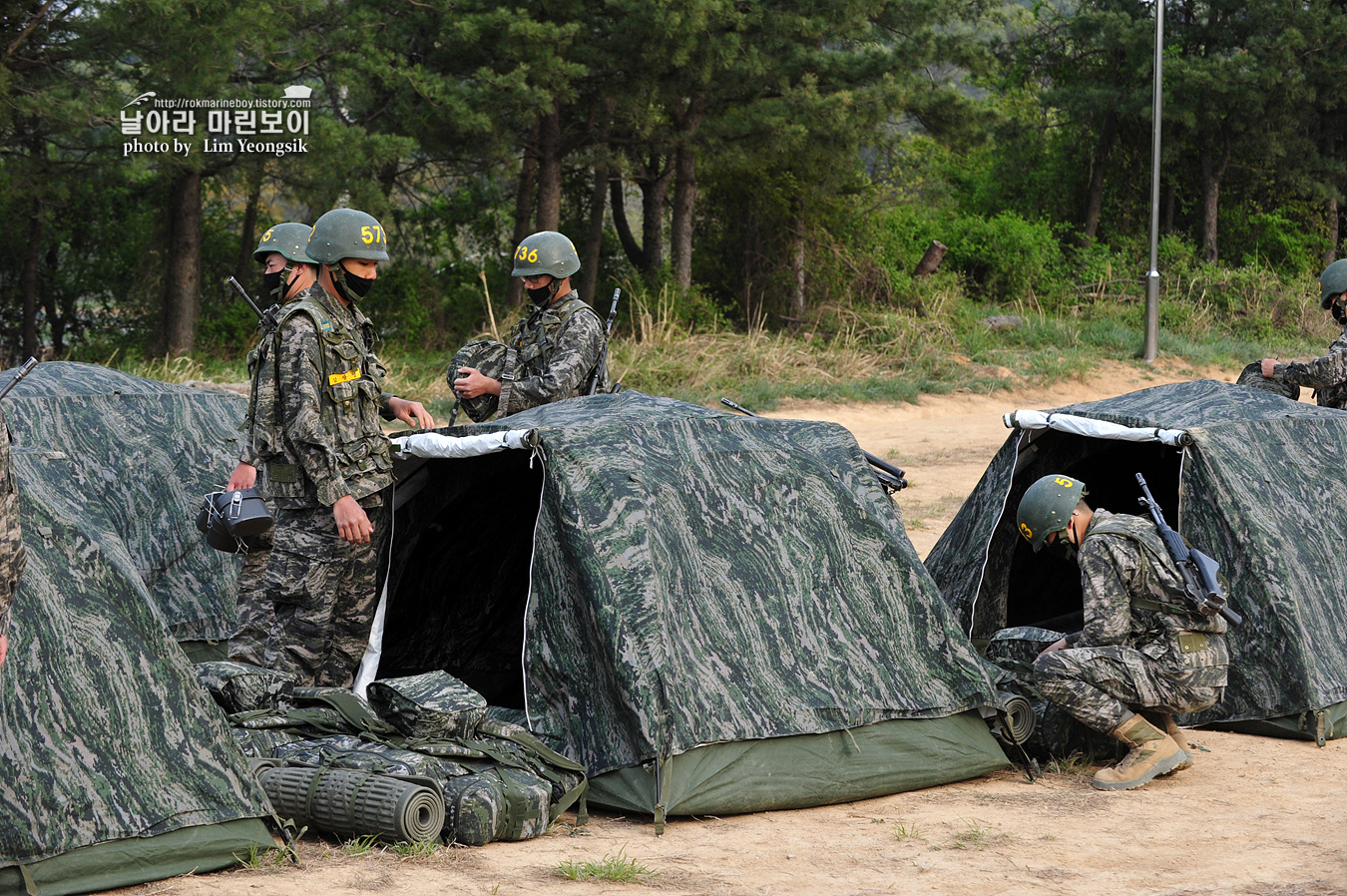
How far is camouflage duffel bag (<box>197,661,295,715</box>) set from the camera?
15.9 feet

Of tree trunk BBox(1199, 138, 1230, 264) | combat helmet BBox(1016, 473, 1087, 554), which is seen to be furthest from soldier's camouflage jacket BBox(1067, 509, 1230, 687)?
tree trunk BBox(1199, 138, 1230, 264)

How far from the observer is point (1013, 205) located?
89.7 feet

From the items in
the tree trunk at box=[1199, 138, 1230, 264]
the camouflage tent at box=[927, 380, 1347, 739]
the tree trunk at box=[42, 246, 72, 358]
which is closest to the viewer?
the camouflage tent at box=[927, 380, 1347, 739]

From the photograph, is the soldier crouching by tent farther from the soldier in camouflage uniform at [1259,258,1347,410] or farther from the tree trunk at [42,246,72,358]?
the tree trunk at [42,246,72,358]

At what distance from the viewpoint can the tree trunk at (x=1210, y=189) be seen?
81.9 feet

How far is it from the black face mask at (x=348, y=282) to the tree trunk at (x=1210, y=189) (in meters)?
22.3

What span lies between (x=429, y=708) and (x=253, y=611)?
1187 millimetres

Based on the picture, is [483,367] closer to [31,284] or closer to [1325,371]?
[1325,371]

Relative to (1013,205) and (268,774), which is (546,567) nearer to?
(268,774)

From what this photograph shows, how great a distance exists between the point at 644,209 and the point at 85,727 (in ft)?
60.9

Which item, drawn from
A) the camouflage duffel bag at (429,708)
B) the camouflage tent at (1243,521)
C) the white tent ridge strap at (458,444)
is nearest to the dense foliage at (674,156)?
the white tent ridge strap at (458,444)

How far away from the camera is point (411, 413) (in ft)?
18.7

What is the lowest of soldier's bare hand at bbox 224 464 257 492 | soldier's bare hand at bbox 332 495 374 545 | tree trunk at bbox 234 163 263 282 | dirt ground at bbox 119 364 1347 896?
dirt ground at bbox 119 364 1347 896

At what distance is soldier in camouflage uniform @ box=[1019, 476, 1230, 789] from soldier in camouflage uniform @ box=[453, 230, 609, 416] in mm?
2375
